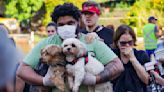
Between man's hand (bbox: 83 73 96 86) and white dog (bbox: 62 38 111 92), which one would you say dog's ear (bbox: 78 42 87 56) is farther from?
man's hand (bbox: 83 73 96 86)

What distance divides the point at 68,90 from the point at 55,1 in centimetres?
2268

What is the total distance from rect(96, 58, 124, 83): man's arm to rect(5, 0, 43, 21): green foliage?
26214 mm

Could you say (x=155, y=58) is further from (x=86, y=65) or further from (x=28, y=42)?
(x=28, y=42)

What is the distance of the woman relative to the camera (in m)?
5.24

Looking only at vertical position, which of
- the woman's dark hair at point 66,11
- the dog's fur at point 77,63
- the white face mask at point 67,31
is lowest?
the dog's fur at point 77,63

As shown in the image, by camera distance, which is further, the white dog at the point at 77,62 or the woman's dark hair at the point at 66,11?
the woman's dark hair at the point at 66,11

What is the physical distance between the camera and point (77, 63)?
13.5ft

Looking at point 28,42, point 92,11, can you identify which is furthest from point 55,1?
point 92,11

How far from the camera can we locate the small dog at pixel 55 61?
4.00m

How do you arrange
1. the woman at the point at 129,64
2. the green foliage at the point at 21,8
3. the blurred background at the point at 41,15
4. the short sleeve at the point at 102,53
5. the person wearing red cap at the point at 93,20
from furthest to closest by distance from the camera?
the green foliage at the point at 21,8, the blurred background at the point at 41,15, the person wearing red cap at the point at 93,20, the woman at the point at 129,64, the short sleeve at the point at 102,53

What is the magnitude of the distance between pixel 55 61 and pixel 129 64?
1495 mm

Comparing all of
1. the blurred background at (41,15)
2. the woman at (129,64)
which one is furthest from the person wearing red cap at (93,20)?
the blurred background at (41,15)

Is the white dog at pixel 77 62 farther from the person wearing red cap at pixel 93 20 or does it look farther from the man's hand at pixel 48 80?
the person wearing red cap at pixel 93 20

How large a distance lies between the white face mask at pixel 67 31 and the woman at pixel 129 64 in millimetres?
1289
